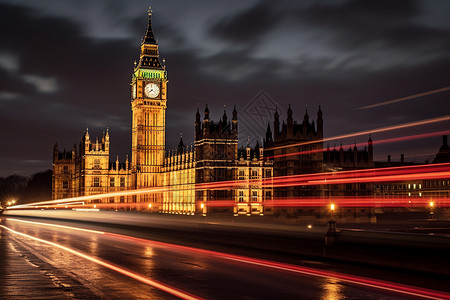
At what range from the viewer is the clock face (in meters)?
110

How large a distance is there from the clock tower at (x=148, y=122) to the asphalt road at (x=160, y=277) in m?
82.3

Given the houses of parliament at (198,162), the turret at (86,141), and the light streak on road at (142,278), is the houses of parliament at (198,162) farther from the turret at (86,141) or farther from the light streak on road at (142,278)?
the light streak on road at (142,278)

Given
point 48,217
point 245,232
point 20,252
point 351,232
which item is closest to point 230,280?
point 351,232

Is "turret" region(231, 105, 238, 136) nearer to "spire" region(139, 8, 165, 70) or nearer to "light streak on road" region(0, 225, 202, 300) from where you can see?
"spire" region(139, 8, 165, 70)

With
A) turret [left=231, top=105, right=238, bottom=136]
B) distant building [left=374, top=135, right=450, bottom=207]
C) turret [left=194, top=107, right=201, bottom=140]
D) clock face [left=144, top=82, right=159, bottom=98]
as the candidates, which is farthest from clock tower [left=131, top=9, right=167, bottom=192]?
distant building [left=374, top=135, right=450, bottom=207]

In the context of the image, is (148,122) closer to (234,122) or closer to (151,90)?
(151,90)

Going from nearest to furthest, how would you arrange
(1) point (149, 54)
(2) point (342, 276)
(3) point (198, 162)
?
(2) point (342, 276) < (3) point (198, 162) < (1) point (149, 54)

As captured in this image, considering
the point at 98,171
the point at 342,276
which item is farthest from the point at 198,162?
the point at 342,276

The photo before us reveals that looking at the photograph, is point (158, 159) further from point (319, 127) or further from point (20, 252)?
point (20, 252)

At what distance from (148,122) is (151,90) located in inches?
252

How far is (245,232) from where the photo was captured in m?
32.3

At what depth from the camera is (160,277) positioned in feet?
55.4

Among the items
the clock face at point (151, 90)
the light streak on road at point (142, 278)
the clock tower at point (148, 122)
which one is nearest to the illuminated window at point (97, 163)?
the clock tower at point (148, 122)

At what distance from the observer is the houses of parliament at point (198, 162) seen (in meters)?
92.2
